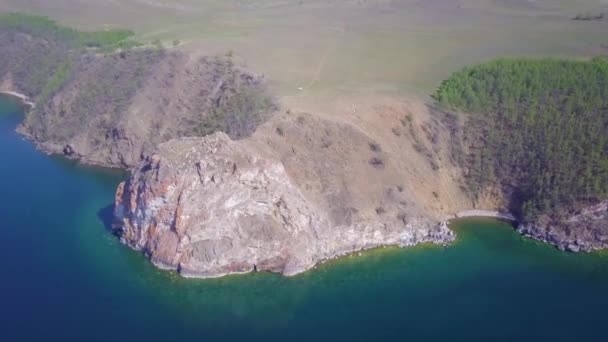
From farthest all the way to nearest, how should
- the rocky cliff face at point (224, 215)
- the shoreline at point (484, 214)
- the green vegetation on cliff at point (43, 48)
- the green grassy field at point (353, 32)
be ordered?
1. the green vegetation on cliff at point (43, 48)
2. the green grassy field at point (353, 32)
3. the shoreline at point (484, 214)
4. the rocky cliff face at point (224, 215)

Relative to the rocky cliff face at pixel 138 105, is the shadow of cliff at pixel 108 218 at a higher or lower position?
→ lower

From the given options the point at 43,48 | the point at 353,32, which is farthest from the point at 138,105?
the point at 43,48

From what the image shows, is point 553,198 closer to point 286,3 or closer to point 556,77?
point 556,77

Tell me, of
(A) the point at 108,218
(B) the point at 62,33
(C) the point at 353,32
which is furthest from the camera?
(B) the point at 62,33

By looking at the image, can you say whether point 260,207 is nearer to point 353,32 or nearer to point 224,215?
point 224,215

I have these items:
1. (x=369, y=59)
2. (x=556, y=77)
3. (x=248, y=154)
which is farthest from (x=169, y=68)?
(x=556, y=77)

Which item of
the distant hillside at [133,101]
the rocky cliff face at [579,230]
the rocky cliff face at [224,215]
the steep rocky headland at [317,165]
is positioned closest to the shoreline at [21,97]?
the distant hillside at [133,101]

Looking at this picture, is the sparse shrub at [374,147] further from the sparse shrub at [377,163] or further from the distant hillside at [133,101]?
the distant hillside at [133,101]
